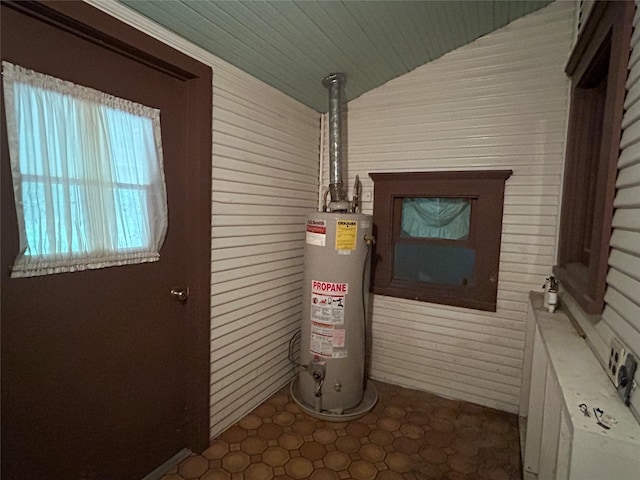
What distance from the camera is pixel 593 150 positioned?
1.93 m

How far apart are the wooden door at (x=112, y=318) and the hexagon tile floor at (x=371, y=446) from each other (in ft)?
0.80

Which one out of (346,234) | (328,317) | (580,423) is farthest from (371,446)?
(580,423)

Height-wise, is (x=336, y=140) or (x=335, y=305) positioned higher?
(x=336, y=140)

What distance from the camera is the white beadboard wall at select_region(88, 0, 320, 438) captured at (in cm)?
200

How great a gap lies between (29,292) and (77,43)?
100 cm

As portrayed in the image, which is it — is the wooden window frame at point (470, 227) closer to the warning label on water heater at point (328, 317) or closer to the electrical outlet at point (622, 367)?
the warning label on water heater at point (328, 317)

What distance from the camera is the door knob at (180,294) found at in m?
1.83

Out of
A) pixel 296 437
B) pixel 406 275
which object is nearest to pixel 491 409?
pixel 406 275

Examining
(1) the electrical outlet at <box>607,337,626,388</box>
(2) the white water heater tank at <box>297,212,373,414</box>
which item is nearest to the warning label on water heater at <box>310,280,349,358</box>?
(2) the white water heater tank at <box>297,212,373,414</box>

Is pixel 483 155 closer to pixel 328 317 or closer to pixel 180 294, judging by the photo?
pixel 328 317

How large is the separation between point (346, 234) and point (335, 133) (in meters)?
0.76

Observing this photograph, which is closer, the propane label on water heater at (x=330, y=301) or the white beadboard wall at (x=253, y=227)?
the white beadboard wall at (x=253, y=227)

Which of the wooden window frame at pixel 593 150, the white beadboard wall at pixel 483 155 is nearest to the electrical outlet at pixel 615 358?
the wooden window frame at pixel 593 150

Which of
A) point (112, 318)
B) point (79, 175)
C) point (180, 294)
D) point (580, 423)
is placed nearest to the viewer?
point (580, 423)
